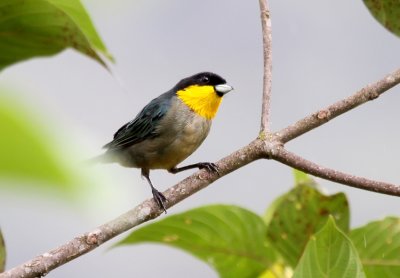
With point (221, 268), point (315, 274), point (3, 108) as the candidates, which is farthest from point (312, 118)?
point (3, 108)

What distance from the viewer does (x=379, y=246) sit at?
5.96 feet

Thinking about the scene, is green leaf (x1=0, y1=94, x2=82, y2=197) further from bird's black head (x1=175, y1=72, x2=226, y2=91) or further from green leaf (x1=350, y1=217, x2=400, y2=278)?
bird's black head (x1=175, y1=72, x2=226, y2=91)

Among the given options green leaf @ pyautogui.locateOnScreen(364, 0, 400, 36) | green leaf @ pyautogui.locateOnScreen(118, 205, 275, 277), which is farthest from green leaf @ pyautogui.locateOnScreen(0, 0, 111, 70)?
green leaf @ pyautogui.locateOnScreen(364, 0, 400, 36)

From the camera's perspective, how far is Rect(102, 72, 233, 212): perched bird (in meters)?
2.98

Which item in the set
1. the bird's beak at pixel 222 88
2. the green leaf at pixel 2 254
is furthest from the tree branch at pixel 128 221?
the bird's beak at pixel 222 88

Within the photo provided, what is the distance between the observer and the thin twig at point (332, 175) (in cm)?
140

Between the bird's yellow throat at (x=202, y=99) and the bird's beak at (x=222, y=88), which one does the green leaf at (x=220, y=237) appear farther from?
the bird's beak at (x=222, y=88)

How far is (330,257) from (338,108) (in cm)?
55

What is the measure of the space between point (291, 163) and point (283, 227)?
0.43 metres

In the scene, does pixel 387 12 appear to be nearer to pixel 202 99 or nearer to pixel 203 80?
pixel 202 99

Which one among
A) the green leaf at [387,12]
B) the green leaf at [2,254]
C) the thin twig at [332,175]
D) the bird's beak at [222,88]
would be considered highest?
the green leaf at [2,254]

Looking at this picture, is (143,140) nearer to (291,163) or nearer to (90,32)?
(291,163)

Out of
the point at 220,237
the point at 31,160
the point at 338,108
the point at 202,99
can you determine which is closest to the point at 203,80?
the point at 202,99

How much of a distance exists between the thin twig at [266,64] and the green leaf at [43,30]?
631mm
